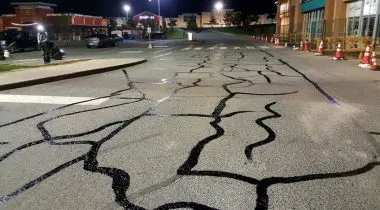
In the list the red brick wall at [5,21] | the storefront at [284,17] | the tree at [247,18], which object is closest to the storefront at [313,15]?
the storefront at [284,17]

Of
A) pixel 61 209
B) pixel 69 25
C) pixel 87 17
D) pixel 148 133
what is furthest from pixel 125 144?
pixel 87 17

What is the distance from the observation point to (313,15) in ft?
136

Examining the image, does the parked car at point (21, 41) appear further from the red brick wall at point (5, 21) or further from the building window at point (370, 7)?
the red brick wall at point (5, 21)

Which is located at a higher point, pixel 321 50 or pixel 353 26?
pixel 353 26

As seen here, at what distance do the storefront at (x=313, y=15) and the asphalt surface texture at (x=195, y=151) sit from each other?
29467mm

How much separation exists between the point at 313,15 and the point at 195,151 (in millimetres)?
40720

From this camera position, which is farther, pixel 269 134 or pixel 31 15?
pixel 31 15

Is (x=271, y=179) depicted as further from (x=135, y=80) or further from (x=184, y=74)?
(x=184, y=74)

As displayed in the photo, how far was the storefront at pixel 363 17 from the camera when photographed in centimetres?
2496

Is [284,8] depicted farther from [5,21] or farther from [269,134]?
[269,134]

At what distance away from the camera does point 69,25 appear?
2112 inches

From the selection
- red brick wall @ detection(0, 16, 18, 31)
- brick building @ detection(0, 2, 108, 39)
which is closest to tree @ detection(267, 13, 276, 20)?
brick building @ detection(0, 2, 108, 39)

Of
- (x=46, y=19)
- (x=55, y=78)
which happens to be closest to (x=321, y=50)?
(x=55, y=78)

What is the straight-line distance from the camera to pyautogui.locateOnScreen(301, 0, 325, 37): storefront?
3575 cm
